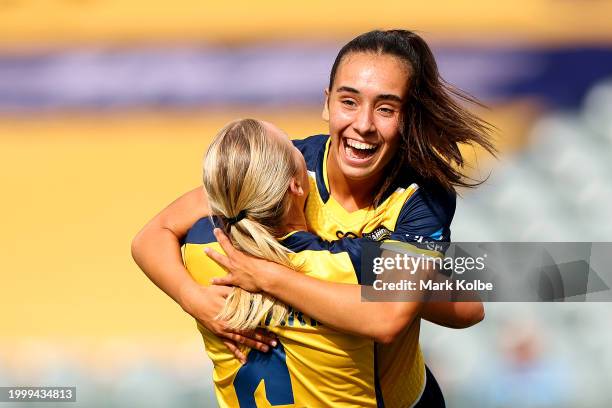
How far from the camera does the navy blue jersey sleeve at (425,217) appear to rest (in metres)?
2.05

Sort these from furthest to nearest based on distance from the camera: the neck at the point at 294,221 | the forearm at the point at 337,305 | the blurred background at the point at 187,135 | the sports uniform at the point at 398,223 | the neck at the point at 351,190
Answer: the blurred background at the point at 187,135
the neck at the point at 351,190
the sports uniform at the point at 398,223
the neck at the point at 294,221
the forearm at the point at 337,305

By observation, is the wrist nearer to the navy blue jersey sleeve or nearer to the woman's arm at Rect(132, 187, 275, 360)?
the woman's arm at Rect(132, 187, 275, 360)

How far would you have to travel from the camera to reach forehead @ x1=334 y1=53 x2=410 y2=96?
2.12 meters

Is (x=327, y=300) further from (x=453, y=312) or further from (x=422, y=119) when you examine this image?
(x=422, y=119)

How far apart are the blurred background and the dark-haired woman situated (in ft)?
6.31

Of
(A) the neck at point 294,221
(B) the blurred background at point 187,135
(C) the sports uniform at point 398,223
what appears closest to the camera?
(A) the neck at point 294,221

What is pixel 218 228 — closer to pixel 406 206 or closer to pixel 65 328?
pixel 406 206

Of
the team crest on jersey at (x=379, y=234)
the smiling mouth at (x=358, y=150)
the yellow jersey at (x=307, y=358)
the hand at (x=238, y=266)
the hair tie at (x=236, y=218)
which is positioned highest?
the smiling mouth at (x=358, y=150)

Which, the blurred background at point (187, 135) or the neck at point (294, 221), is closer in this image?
the neck at point (294, 221)

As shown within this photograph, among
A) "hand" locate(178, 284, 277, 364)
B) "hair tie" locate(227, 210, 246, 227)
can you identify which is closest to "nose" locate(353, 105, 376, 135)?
"hair tie" locate(227, 210, 246, 227)

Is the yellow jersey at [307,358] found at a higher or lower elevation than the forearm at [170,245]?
lower

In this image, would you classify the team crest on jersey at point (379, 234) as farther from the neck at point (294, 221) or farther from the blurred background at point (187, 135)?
the blurred background at point (187, 135)

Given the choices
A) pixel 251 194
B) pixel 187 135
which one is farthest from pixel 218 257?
pixel 187 135

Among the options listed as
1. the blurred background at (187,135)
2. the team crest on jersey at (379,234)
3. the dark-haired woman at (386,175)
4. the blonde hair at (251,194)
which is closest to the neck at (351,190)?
the dark-haired woman at (386,175)
